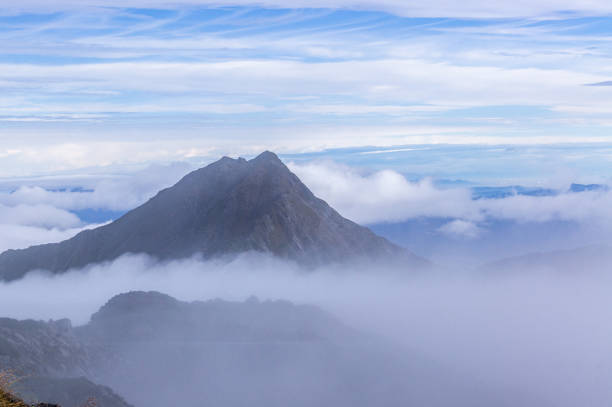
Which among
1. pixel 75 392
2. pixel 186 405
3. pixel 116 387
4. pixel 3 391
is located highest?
pixel 3 391

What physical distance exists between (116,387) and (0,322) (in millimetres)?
34594

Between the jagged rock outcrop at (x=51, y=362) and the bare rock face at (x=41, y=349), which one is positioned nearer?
the jagged rock outcrop at (x=51, y=362)

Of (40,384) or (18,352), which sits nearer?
(40,384)

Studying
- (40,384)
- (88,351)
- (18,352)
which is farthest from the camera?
(88,351)

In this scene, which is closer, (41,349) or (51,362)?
(51,362)

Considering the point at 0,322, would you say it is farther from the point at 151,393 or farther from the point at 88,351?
the point at 151,393

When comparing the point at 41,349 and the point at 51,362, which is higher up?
the point at 41,349

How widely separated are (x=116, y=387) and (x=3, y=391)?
545 feet

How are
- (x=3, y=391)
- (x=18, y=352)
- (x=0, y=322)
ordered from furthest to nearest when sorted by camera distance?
(x=0, y=322)
(x=18, y=352)
(x=3, y=391)

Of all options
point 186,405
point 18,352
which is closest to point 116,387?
point 186,405

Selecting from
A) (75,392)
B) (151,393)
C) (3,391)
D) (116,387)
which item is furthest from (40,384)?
(3,391)

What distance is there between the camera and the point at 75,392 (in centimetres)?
13588

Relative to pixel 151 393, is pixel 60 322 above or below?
above

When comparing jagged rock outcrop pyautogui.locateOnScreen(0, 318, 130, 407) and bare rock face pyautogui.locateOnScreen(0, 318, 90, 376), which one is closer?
jagged rock outcrop pyautogui.locateOnScreen(0, 318, 130, 407)
